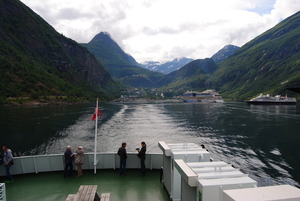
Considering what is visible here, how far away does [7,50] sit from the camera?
5551 inches

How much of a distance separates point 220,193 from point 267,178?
14987 millimetres

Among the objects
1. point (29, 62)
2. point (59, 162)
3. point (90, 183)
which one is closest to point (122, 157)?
point (90, 183)

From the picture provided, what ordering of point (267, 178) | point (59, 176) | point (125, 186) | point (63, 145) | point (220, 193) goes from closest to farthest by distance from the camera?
point (220, 193) < point (125, 186) < point (59, 176) < point (267, 178) < point (63, 145)

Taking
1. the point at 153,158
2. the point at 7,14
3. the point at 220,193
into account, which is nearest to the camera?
the point at 220,193

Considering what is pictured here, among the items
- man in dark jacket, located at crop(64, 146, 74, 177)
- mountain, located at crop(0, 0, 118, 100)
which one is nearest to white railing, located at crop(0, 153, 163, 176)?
man in dark jacket, located at crop(64, 146, 74, 177)

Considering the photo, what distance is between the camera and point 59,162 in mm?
11023

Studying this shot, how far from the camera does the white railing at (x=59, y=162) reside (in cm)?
1058

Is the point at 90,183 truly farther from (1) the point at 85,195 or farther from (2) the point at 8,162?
(2) the point at 8,162

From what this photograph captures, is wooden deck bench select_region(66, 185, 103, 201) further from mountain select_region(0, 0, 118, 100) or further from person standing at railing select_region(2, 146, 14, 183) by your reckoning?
mountain select_region(0, 0, 118, 100)

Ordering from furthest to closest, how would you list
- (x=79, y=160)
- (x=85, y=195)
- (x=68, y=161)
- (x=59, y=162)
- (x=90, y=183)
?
1. (x=59, y=162)
2. (x=79, y=160)
3. (x=68, y=161)
4. (x=90, y=183)
5. (x=85, y=195)

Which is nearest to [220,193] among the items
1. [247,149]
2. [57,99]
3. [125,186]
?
[125,186]

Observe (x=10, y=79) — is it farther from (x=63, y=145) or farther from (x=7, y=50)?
(x=63, y=145)

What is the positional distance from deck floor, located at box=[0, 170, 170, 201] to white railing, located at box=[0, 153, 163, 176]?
0.27 metres

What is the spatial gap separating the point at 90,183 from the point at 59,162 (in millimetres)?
2558
